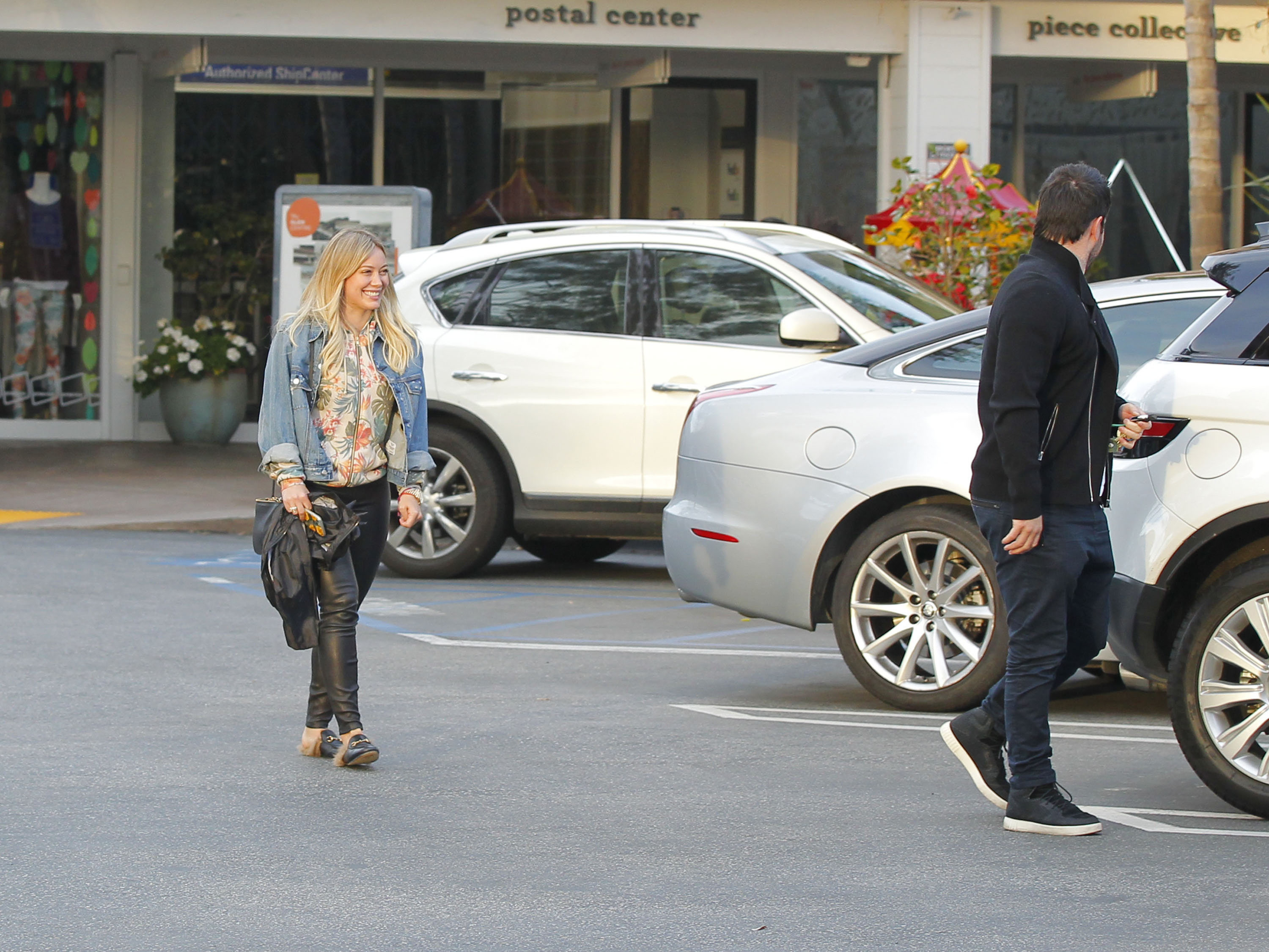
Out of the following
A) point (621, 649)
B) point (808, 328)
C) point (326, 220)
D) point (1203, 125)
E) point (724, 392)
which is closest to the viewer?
point (724, 392)

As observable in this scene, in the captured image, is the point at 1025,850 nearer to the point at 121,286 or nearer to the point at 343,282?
the point at 343,282

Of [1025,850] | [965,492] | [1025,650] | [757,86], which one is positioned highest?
[757,86]

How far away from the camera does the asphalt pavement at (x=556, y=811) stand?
4285 millimetres

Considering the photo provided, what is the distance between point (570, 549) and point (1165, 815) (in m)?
6.27

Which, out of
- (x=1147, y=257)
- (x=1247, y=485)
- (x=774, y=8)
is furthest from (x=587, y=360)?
(x=1147, y=257)

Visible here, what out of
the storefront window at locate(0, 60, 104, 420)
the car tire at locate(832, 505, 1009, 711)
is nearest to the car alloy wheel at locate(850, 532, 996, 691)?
the car tire at locate(832, 505, 1009, 711)

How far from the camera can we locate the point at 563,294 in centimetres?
1026

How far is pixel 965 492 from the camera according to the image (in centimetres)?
659

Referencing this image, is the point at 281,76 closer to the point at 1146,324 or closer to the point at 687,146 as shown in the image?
the point at 687,146

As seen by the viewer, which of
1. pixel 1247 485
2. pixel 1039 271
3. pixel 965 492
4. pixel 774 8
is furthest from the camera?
pixel 774 8

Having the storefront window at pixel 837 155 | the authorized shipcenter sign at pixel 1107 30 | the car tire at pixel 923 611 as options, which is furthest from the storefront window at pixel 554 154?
the car tire at pixel 923 611

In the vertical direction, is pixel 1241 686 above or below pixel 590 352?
below

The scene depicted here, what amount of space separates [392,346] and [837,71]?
43.3 feet

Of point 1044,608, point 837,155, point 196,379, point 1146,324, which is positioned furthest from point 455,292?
point 837,155
